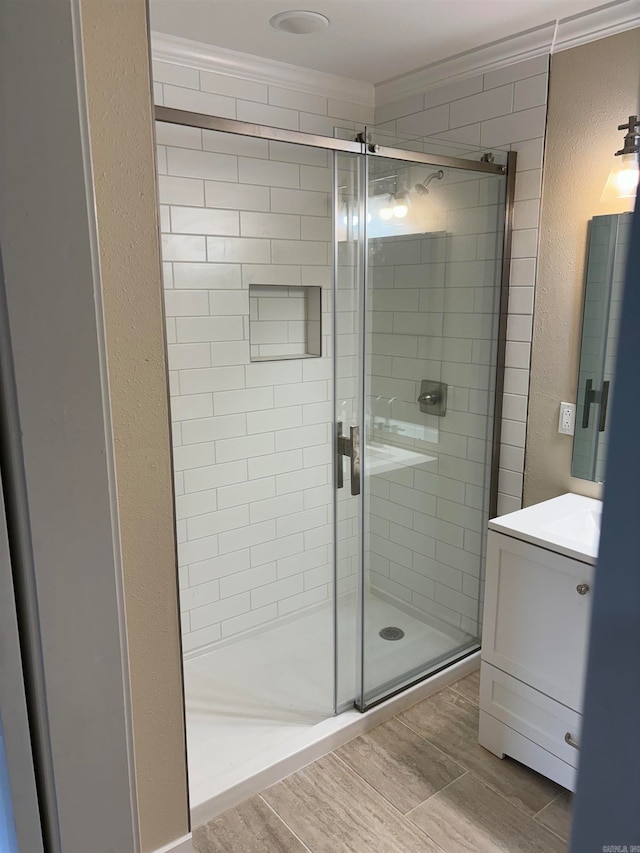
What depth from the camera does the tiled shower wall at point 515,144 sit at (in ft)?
7.34

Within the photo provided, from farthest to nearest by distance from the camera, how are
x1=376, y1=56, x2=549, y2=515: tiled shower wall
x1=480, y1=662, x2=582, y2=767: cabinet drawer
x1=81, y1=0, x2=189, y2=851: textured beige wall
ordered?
x1=376, y1=56, x2=549, y2=515: tiled shower wall → x1=480, y1=662, x2=582, y2=767: cabinet drawer → x1=81, y1=0, x2=189, y2=851: textured beige wall

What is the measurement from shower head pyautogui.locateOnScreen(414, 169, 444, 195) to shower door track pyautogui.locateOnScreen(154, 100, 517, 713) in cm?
3

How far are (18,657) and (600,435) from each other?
76.2 inches

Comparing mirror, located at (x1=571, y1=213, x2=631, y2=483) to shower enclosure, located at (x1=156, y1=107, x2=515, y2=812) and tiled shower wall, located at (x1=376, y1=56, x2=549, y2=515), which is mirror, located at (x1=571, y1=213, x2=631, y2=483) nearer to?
tiled shower wall, located at (x1=376, y1=56, x2=549, y2=515)

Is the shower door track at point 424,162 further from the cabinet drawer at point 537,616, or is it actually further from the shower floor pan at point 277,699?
the cabinet drawer at point 537,616

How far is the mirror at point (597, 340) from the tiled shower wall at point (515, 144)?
0.75 ft

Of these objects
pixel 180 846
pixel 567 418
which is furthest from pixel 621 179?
pixel 180 846

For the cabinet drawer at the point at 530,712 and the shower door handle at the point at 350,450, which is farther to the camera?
the shower door handle at the point at 350,450

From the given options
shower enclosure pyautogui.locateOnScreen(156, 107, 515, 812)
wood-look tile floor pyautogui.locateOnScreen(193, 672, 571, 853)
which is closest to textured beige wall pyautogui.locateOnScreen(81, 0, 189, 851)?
wood-look tile floor pyautogui.locateOnScreen(193, 672, 571, 853)

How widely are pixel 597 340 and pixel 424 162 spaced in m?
0.88

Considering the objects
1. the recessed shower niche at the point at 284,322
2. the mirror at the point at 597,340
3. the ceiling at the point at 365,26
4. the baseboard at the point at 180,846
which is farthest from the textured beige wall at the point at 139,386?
the mirror at the point at 597,340

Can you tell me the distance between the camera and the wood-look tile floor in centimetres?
178

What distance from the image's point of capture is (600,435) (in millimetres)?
2191

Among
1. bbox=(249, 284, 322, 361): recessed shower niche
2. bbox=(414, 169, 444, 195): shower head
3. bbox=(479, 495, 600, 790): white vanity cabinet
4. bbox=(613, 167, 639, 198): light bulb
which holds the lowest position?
bbox=(479, 495, 600, 790): white vanity cabinet
